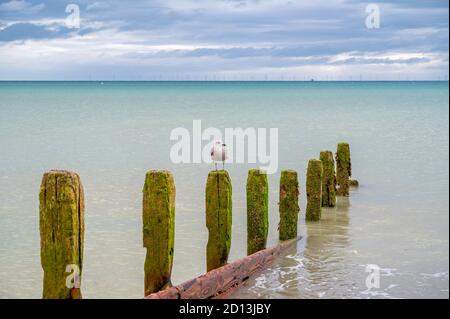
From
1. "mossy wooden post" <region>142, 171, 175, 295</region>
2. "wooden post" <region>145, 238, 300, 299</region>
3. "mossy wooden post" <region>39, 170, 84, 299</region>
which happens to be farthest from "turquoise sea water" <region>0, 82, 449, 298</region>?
"mossy wooden post" <region>39, 170, 84, 299</region>

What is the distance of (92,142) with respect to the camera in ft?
107

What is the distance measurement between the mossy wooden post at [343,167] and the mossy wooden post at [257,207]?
6303 mm

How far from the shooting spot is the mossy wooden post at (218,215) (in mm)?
8867

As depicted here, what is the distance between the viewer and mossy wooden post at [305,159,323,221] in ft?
41.5

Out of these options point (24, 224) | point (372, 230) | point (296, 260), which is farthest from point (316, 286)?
point (24, 224)

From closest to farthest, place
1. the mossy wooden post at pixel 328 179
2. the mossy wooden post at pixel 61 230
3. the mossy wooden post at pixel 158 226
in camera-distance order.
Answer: the mossy wooden post at pixel 61 230 < the mossy wooden post at pixel 158 226 < the mossy wooden post at pixel 328 179

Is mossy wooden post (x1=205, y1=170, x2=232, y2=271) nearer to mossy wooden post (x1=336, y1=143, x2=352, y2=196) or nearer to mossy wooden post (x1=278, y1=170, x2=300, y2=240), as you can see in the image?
mossy wooden post (x1=278, y1=170, x2=300, y2=240)

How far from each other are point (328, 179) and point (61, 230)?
829 cm

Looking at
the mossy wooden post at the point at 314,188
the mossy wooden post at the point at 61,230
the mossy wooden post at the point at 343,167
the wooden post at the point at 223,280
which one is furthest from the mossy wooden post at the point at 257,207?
the mossy wooden post at the point at 343,167

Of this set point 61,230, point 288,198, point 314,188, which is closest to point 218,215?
point 288,198

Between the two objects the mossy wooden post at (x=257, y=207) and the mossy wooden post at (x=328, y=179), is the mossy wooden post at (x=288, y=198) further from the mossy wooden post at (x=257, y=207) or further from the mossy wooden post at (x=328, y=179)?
the mossy wooden post at (x=328, y=179)

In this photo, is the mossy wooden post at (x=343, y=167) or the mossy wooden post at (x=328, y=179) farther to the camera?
the mossy wooden post at (x=343, y=167)

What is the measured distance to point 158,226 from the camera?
7832mm
